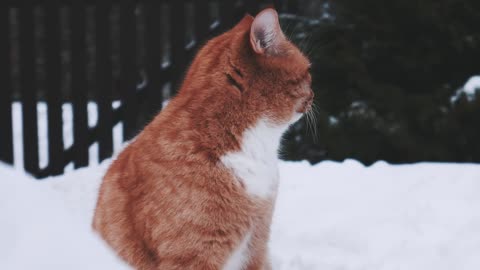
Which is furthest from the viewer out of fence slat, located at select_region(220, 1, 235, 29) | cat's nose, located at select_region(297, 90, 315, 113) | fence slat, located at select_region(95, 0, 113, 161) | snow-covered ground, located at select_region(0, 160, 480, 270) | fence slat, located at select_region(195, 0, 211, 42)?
fence slat, located at select_region(220, 1, 235, 29)

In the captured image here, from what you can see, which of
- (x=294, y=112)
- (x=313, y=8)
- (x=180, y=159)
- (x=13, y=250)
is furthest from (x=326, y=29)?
(x=13, y=250)

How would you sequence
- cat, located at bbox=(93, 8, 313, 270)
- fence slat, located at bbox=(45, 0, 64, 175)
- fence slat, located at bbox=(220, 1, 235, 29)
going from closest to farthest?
cat, located at bbox=(93, 8, 313, 270) → fence slat, located at bbox=(45, 0, 64, 175) → fence slat, located at bbox=(220, 1, 235, 29)

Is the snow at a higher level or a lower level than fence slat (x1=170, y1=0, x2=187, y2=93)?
higher

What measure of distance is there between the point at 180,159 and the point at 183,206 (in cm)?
17

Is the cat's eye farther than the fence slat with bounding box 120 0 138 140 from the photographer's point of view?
No

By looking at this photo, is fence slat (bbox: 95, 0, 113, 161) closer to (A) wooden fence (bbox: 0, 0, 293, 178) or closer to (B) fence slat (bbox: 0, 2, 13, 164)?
(A) wooden fence (bbox: 0, 0, 293, 178)

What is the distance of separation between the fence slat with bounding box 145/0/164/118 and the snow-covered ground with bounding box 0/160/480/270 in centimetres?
93

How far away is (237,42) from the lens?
2.43m

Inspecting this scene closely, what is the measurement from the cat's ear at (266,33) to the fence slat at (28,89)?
2780mm

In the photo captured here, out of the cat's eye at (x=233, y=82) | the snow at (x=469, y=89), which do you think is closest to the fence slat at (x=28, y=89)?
the cat's eye at (x=233, y=82)

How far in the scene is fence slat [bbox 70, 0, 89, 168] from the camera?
15.9ft

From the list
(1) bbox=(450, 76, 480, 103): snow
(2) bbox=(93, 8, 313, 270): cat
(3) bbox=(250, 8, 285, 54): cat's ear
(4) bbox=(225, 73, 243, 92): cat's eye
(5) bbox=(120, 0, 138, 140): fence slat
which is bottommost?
(5) bbox=(120, 0, 138, 140): fence slat

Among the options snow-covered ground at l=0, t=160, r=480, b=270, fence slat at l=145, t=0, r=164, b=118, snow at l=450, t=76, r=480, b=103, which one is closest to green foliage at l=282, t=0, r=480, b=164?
snow at l=450, t=76, r=480, b=103

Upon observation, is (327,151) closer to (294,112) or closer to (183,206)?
(294,112)
